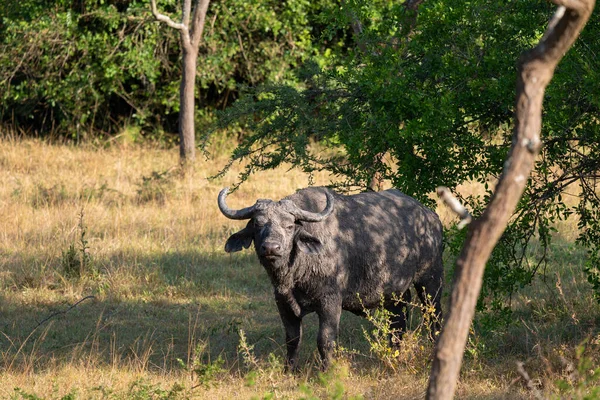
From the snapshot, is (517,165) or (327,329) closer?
(517,165)

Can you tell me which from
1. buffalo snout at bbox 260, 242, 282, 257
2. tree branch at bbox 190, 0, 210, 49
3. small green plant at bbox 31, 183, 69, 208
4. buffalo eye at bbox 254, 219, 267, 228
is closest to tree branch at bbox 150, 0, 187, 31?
tree branch at bbox 190, 0, 210, 49

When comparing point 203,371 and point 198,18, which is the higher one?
point 198,18

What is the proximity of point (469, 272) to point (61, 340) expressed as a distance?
18.6ft

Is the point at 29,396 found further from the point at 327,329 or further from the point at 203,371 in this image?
the point at 327,329

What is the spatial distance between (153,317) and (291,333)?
2.29 metres

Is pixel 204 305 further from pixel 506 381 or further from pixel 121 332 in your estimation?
pixel 506 381

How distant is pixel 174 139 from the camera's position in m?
19.9

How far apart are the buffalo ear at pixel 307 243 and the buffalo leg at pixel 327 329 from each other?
18.9 inches

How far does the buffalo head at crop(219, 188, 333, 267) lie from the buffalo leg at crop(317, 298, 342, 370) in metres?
0.51

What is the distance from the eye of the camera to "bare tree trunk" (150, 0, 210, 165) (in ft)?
52.6

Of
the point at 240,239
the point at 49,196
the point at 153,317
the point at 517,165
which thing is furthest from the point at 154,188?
the point at 517,165

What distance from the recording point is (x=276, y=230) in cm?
704

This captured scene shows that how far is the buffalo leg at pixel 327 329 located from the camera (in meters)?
7.40

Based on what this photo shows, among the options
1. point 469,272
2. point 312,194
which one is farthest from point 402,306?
point 469,272
